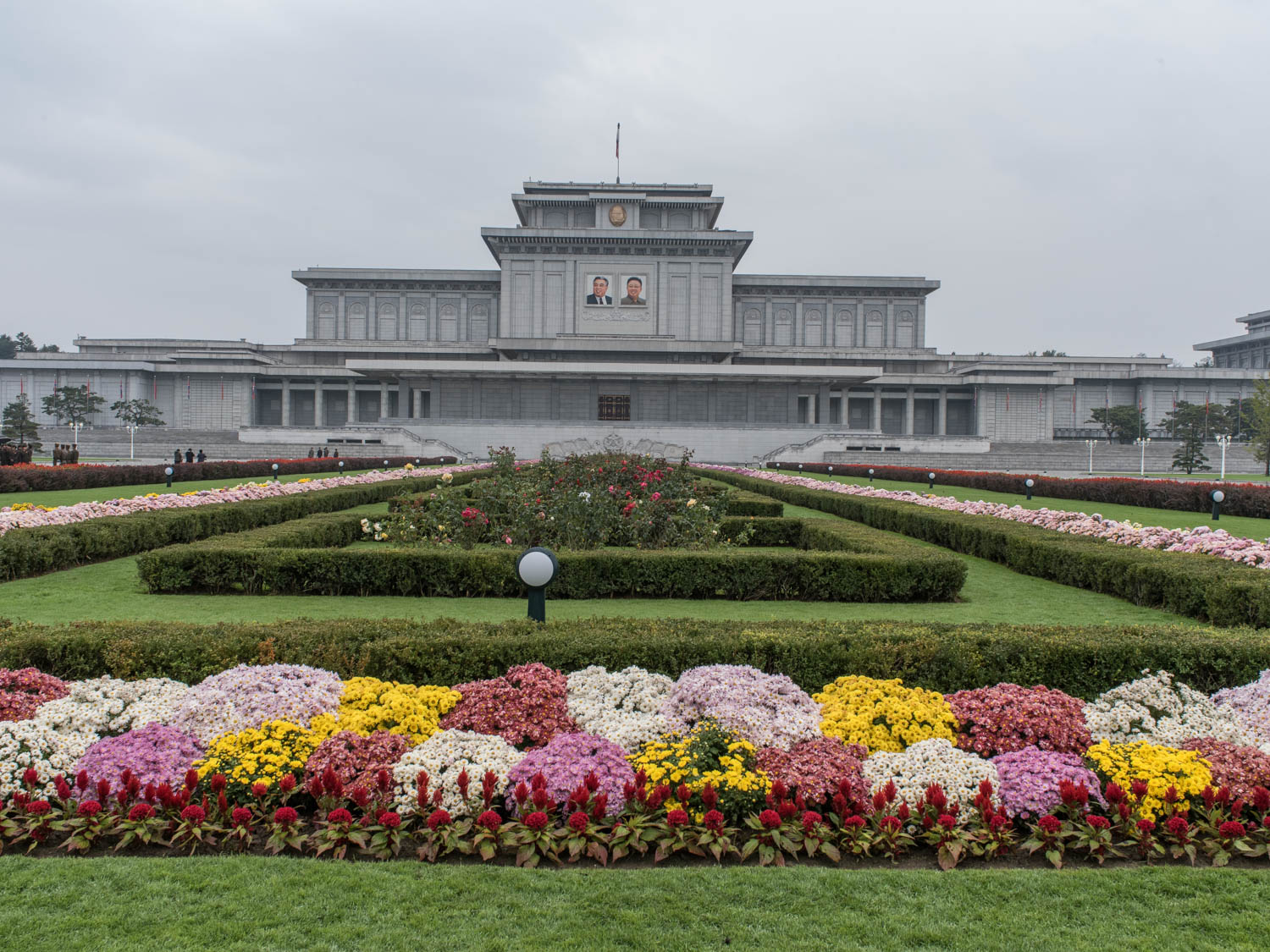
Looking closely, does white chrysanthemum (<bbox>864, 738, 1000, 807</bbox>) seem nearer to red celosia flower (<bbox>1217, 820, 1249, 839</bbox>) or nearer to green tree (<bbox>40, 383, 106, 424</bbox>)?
red celosia flower (<bbox>1217, 820, 1249, 839</bbox>)

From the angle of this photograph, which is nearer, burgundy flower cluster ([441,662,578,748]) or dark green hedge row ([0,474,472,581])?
burgundy flower cluster ([441,662,578,748])

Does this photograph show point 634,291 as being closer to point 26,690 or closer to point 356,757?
point 26,690

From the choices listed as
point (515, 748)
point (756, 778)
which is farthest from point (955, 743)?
point (515, 748)

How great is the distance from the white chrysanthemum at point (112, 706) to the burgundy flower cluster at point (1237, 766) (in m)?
4.32

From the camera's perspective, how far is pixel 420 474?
813 inches

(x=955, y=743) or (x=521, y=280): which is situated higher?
(x=521, y=280)

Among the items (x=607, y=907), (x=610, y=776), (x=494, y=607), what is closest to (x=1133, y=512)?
(x=494, y=607)

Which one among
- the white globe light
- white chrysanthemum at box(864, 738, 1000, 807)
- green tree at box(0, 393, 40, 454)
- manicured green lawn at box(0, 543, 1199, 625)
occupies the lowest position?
manicured green lawn at box(0, 543, 1199, 625)

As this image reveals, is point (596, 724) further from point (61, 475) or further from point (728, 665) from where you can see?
point (61, 475)

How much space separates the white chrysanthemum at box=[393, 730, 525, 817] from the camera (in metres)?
3.06

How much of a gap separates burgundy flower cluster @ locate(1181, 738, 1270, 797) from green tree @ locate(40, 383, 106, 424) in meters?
51.9

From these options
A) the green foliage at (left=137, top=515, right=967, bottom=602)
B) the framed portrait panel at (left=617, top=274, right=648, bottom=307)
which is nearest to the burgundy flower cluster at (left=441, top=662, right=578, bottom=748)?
the green foliage at (left=137, top=515, right=967, bottom=602)

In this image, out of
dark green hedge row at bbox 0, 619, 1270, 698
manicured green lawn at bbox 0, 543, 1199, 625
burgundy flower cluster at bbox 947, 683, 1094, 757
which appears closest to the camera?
burgundy flower cluster at bbox 947, 683, 1094, 757

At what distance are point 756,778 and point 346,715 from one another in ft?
6.06
